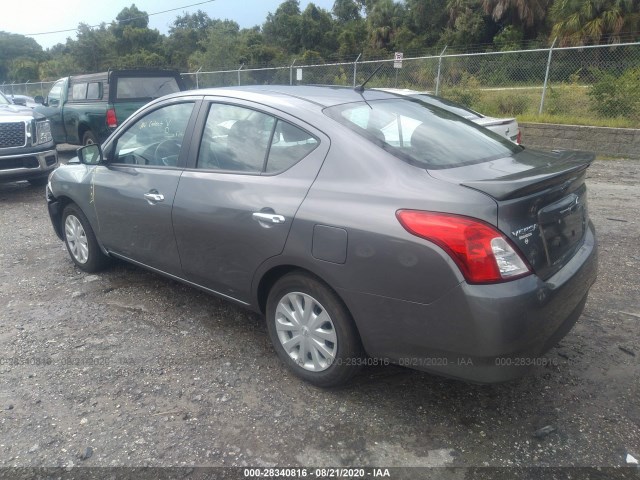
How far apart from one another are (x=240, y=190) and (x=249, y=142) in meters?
0.34

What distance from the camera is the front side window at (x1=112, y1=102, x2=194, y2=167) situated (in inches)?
146

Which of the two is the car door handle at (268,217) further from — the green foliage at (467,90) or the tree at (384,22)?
the tree at (384,22)

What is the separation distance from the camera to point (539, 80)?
1253 centimetres

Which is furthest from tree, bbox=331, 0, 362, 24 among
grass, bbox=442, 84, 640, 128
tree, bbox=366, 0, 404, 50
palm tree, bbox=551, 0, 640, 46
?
grass, bbox=442, 84, 640, 128

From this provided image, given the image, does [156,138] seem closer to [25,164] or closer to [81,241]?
[81,241]

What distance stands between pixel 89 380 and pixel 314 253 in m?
1.61

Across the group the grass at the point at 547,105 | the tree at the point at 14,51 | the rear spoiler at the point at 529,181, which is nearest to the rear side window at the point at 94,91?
the grass at the point at 547,105

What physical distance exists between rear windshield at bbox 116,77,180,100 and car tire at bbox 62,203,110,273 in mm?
5905

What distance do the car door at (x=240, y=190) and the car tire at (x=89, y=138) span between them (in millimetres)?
8031

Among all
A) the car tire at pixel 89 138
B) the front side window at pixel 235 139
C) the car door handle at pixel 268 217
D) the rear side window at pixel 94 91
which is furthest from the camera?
the car tire at pixel 89 138

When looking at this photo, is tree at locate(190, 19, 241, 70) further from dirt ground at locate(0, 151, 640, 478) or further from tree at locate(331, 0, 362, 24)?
dirt ground at locate(0, 151, 640, 478)

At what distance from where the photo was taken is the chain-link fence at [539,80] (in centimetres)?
1119

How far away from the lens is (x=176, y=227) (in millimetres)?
3537

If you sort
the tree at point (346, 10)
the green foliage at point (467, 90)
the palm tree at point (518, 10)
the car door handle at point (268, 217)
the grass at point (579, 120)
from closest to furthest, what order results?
the car door handle at point (268, 217) → the grass at point (579, 120) → the green foliage at point (467, 90) → the palm tree at point (518, 10) → the tree at point (346, 10)
